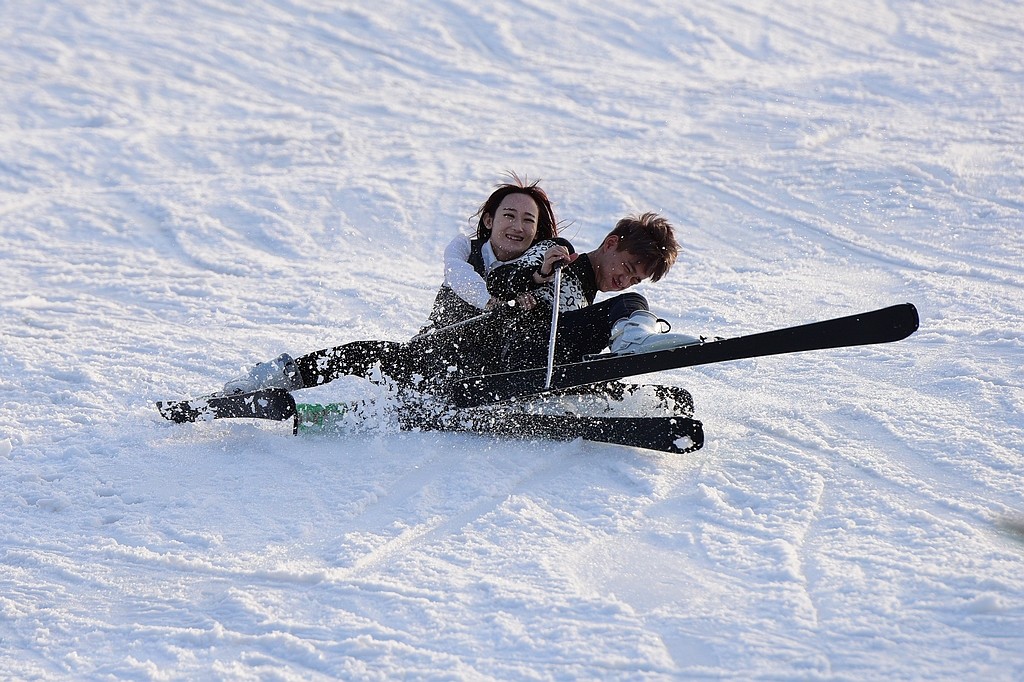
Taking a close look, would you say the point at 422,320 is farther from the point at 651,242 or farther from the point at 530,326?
the point at 651,242

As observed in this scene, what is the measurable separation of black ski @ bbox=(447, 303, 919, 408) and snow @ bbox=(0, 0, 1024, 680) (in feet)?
0.76

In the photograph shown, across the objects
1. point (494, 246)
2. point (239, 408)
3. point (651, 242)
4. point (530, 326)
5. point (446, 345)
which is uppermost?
point (651, 242)

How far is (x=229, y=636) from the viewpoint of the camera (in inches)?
106

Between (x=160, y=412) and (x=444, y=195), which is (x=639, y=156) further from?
(x=160, y=412)

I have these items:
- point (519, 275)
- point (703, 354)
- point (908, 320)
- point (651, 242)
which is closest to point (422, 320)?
point (519, 275)

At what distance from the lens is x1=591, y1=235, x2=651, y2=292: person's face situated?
3.83 metres

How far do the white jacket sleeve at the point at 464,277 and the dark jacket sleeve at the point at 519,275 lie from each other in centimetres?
6

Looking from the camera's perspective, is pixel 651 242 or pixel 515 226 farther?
pixel 515 226

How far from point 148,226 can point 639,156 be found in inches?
163

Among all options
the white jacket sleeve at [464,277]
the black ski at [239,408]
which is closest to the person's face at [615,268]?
the white jacket sleeve at [464,277]

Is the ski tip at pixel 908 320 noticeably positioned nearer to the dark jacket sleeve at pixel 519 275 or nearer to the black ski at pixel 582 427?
the black ski at pixel 582 427

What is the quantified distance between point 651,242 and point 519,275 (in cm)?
55

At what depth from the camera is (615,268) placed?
12.8ft

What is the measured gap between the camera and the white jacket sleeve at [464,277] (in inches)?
155
